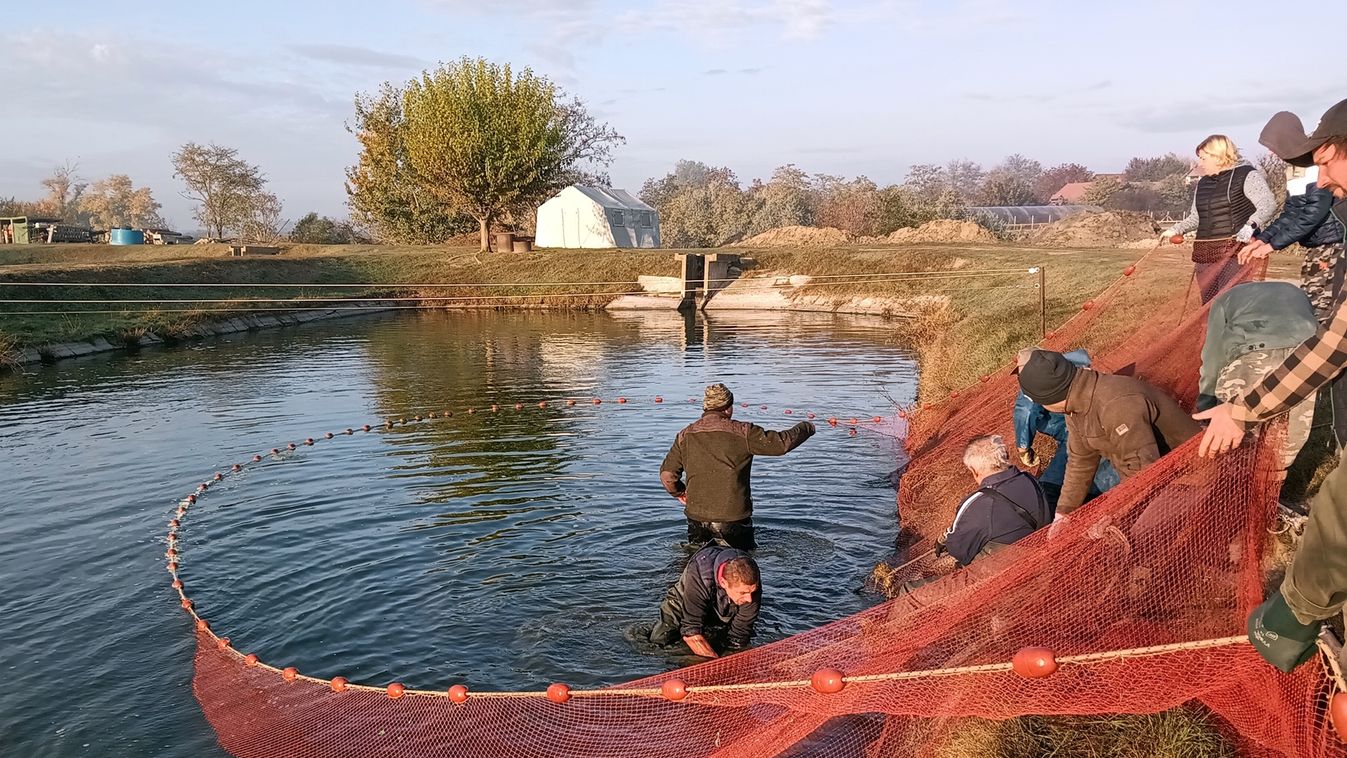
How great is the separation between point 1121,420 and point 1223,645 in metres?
2.49

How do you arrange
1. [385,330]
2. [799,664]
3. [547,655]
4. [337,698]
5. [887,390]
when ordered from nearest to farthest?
[799,664] < [337,698] < [547,655] < [887,390] < [385,330]

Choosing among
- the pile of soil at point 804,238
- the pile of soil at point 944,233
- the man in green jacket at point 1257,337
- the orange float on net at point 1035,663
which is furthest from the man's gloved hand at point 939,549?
the pile of soil at point 804,238

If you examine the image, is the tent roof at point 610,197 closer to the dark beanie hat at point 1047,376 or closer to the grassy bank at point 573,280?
the grassy bank at point 573,280

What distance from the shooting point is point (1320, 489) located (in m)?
3.64

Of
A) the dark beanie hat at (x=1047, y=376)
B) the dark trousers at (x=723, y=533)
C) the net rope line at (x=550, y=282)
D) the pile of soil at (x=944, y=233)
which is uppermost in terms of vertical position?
the pile of soil at (x=944, y=233)

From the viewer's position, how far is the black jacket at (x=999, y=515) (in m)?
7.54

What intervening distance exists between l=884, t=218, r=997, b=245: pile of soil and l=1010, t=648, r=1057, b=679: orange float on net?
5357 centimetres

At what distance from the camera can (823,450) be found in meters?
16.9

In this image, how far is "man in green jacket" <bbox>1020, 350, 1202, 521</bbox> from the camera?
687 centimetres

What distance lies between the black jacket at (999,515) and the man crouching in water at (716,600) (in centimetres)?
168

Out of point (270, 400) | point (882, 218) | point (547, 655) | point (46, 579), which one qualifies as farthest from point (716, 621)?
point (882, 218)

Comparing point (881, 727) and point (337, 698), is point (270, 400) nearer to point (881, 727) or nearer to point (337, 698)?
point (337, 698)

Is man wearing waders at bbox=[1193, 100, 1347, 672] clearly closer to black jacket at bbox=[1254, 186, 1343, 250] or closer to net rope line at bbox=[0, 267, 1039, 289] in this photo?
black jacket at bbox=[1254, 186, 1343, 250]

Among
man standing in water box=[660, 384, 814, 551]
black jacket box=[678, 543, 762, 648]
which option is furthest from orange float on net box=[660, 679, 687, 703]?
man standing in water box=[660, 384, 814, 551]
